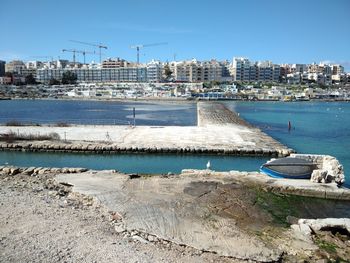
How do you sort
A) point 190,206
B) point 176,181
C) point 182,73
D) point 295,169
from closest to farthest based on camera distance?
point 190,206
point 176,181
point 295,169
point 182,73

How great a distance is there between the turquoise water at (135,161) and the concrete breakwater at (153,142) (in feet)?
1.99

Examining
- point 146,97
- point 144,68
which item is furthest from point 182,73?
point 146,97

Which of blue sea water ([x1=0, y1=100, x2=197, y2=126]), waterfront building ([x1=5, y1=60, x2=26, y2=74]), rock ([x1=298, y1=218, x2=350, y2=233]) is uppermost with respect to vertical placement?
waterfront building ([x1=5, y1=60, x2=26, y2=74])

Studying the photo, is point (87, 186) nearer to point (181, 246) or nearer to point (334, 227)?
point (181, 246)

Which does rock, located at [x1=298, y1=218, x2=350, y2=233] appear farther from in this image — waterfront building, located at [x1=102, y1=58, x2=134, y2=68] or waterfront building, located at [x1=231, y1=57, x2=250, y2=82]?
waterfront building, located at [x1=102, y1=58, x2=134, y2=68]

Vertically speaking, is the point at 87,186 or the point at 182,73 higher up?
the point at 182,73

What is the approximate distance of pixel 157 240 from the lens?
29.2 feet

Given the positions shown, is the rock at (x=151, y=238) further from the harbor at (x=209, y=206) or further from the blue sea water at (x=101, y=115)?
the blue sea water at (x=101, y=115)

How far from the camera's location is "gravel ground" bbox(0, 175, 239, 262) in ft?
26.1

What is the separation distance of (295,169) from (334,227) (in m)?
5.35

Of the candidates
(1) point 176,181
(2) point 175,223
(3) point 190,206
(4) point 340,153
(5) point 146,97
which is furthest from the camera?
(5) point 146,97

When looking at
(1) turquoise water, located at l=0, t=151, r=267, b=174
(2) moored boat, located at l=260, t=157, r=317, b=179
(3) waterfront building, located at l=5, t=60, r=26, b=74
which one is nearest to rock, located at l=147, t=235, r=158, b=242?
(2) moored boat, located at l=260, t=157, r=317, b=179

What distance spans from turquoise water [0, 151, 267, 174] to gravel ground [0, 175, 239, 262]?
27.0 ft

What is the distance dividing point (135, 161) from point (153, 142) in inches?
151
